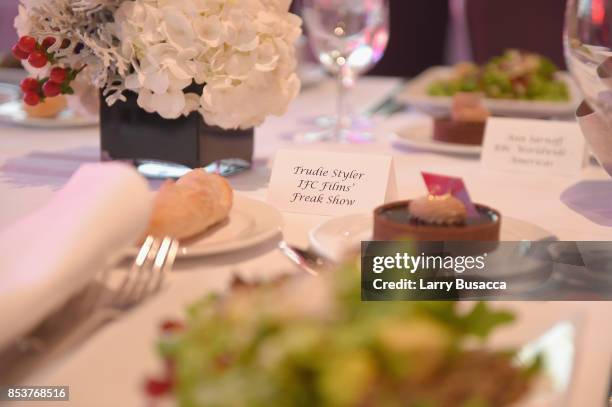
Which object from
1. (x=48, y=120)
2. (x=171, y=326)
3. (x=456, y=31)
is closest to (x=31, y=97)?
(x=48, y=120)

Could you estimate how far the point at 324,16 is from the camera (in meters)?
1.81

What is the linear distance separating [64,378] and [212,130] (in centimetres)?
83

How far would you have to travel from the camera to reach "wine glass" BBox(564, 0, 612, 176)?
1093 mm

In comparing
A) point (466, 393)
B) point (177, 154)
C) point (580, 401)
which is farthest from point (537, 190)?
point (466, 393)

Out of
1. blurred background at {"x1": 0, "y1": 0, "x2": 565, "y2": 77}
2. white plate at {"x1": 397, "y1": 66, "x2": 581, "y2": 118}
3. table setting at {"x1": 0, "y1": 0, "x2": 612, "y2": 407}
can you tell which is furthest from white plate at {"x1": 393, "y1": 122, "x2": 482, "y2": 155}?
blurred background at {"x1": 0, "y1": 0, "x2": 565, "y2": 77}

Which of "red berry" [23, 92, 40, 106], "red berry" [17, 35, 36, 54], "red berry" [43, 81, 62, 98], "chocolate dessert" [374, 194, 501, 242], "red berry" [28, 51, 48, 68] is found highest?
"red berry" [17, 35, 36, 54]

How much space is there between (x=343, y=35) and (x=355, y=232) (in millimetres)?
924

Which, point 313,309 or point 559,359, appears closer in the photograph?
point 313,309

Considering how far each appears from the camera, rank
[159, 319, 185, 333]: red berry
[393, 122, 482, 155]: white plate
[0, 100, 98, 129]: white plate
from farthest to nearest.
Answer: [0, 100, 98, 129]: white plate
[393, 122, 482, 155]: white plate
[159, 319, 185, 333]: red berry

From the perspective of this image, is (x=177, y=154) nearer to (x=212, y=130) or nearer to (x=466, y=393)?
(x=212, y=130)

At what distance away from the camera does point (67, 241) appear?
674 mm

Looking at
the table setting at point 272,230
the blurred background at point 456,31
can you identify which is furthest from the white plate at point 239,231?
the blurred background at point 456,31

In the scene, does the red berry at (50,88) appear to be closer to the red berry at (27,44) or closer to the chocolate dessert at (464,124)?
the red berry at (27,44)

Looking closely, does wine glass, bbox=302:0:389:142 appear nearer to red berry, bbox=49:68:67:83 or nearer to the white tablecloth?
the white tablecloth
